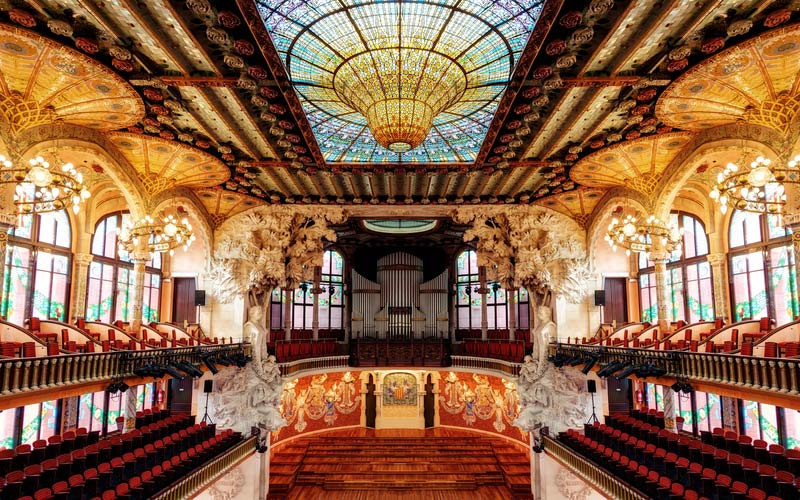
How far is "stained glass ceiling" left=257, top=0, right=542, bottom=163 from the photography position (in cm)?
780

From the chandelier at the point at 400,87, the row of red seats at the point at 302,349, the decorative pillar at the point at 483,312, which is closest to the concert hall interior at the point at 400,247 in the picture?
the chandelier at the point at 400,87

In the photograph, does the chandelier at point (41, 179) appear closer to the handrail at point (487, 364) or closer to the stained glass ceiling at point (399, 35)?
the stained glass ceiling at point (399, 35)

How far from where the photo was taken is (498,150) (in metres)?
13.5

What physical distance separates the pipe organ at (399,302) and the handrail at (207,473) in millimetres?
8726

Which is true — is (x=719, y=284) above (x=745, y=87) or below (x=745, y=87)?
below

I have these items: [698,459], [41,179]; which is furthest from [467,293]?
[41,179]

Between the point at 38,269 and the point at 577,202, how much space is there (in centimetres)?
1748

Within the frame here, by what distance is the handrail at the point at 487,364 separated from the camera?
63.0 feet

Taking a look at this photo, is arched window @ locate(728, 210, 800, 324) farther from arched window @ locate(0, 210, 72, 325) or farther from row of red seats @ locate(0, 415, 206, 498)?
arched window @ locate(0, 210, 72, 325)

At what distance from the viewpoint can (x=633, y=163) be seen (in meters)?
13.8

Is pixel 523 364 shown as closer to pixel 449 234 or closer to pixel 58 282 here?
pixel 449 234

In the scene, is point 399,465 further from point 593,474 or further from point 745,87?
point 745,87

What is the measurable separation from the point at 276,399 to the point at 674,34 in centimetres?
1562

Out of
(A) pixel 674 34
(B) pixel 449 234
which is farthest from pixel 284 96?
(B) pixel 449 234
